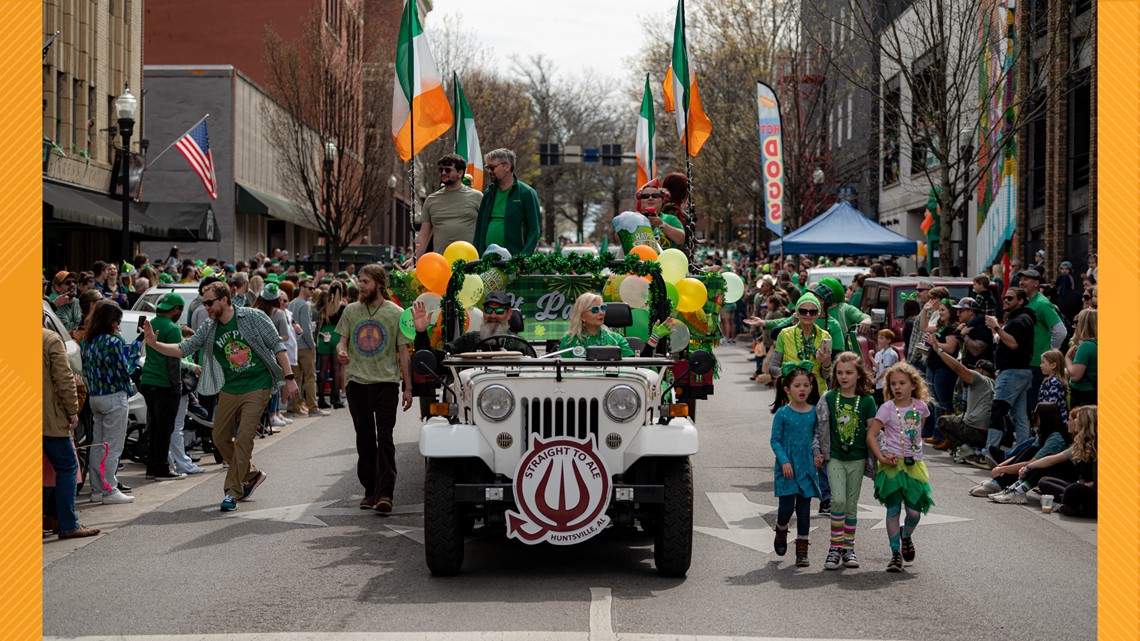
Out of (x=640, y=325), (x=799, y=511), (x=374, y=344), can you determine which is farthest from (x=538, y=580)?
(x=374, y=344)

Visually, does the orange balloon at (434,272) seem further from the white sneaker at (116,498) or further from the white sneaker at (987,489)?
the white sneaker at (987,489)

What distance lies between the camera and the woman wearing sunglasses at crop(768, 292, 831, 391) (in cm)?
1192

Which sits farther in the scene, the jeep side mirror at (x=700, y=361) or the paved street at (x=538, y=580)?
the jeep side mirror at (x=700, y=361)

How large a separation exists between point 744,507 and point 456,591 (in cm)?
386

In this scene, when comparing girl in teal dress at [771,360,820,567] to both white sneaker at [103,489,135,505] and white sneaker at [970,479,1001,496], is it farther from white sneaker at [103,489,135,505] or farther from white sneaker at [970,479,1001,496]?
white sneaker at [103,489,135,505]

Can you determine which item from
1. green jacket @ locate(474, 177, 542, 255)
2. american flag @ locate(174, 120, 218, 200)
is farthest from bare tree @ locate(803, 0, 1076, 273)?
american flag @ locate(174, 120, 218, 200)

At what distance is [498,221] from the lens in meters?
12.3

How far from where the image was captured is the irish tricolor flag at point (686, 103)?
1627 cm

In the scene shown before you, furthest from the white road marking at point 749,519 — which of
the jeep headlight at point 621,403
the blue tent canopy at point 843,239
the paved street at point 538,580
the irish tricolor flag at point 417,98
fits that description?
the blue tent canopy at point 843,239

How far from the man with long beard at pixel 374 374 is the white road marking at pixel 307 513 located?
0.55ft

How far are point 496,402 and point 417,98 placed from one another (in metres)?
8.68

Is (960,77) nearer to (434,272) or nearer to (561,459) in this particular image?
(434,272)

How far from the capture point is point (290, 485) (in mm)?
12797

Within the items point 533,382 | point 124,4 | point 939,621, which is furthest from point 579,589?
point 124,4
